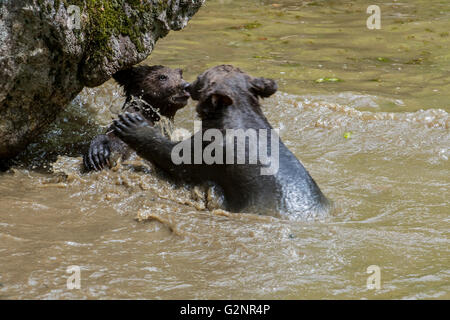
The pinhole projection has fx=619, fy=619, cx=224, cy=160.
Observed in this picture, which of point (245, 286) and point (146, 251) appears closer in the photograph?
point (245, 286)

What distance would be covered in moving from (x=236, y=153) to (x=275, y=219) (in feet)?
2.37

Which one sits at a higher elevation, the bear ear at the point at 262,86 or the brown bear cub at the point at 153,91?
the brown bear cub at the point at 153,91

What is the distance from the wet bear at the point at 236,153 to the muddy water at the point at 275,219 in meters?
0.19

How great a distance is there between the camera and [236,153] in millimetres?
5348

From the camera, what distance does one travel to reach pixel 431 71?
10406 mm

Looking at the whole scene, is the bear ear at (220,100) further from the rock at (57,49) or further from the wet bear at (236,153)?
the rock at (57,49)

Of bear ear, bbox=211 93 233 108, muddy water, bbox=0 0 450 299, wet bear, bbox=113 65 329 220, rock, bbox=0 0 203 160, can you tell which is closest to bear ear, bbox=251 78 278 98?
wet bear, bbox=113 65 329 220

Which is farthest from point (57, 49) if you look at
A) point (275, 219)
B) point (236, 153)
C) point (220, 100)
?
point (275, 219)

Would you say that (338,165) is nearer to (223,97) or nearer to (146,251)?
(223,97)

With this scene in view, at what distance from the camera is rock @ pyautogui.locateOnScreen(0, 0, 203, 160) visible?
5375mm

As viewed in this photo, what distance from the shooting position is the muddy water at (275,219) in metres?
3.89

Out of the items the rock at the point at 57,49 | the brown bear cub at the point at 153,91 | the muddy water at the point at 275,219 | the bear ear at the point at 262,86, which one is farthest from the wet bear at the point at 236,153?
the brown bear cub at the point at 153,91
